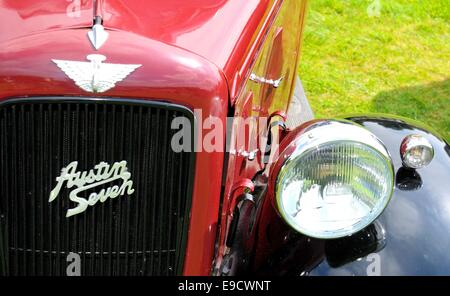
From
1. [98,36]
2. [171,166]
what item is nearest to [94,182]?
[171,166]

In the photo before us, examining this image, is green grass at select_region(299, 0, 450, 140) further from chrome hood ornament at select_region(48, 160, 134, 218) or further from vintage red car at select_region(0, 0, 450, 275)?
chrome hood ornament at select_region(48, 160, 134, 218)

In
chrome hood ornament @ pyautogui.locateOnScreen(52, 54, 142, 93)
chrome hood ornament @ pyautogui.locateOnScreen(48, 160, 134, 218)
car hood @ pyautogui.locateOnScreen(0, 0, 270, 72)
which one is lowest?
chrome hood ornament @ pyautogui.locateOnScreen(48, 160, 134, 218)

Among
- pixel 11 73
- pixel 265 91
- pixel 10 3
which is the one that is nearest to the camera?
pixel 11 73

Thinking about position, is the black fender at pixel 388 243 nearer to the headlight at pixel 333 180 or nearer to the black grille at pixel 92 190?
the headlight at pixel 333 180

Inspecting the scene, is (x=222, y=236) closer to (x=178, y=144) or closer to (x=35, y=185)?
(x=178, y=144)

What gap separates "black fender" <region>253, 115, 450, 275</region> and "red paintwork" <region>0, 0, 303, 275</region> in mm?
195

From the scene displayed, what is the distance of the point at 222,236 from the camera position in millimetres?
2301

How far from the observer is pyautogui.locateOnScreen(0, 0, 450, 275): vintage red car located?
1896mm

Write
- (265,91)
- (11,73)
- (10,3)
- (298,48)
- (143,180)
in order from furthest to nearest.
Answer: (298,48) < (265,91) < (10,3) < (143,180) < (11,73)

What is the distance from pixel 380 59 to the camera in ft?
17.8

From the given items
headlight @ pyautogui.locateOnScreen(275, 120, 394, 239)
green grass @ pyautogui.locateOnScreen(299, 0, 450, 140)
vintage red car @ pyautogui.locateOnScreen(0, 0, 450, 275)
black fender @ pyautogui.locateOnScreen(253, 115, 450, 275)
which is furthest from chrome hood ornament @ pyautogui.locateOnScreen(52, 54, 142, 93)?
green grass @ pyautogui.locateOnScreen(299, 0, 450, 140)

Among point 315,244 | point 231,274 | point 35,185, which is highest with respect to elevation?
point 35,185
